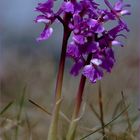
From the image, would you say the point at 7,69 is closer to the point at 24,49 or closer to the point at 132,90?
the point at 24,49

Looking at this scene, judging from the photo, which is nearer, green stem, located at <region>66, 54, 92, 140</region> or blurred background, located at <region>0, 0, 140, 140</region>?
green stem, located at <region>66, 54, 92, 140</region>

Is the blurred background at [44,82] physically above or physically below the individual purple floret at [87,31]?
below

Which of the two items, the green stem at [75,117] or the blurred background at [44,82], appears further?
the blurred background at [44,82]

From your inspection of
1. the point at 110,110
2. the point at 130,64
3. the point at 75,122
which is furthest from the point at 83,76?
the point at 130,64

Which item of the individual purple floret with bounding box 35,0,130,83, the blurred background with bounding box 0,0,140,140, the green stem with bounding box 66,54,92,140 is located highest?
the individual purple floret with bounding box 35,0,130,83

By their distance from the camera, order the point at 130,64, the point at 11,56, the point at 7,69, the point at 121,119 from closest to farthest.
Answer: the point at 121,119 < the point at 130,64 < the point at 7,69 < the point at 11,56

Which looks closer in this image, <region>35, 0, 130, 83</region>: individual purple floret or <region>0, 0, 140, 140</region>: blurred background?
<region>35, 0, 130, 83</region>: individual purple floret

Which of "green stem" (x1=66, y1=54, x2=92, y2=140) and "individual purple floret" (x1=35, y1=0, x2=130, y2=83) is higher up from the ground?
"individual purple floret" (x1=35, y1=0, x2=130, y2=83)

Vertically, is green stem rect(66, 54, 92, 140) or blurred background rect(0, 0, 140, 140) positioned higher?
green stem rect(66, 54, 92, 140)

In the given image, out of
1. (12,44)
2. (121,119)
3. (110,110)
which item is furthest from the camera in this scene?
(12,44)
